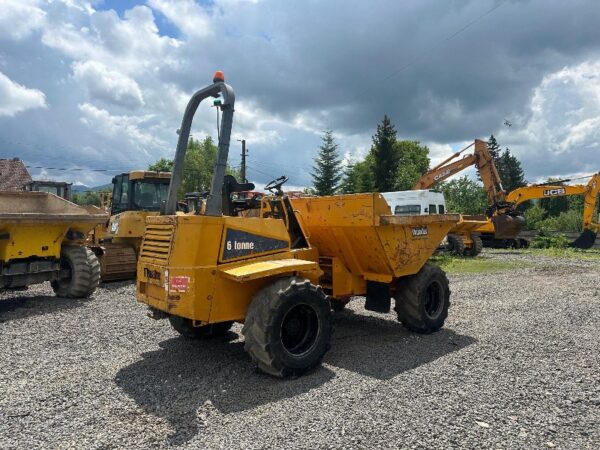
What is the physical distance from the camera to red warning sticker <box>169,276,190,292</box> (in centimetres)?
470

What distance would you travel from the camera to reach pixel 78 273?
9.22 metres

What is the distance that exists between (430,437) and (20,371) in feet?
14.2

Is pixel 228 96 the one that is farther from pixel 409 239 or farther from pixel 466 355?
pixel 466 355

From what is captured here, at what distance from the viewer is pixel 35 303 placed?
9031 mm

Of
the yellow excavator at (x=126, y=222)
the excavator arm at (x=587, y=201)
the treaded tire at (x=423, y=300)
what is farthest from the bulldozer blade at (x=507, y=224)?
the treaded tire at (x=423, y=300)

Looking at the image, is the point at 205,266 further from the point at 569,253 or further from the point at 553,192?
the point at 553,192

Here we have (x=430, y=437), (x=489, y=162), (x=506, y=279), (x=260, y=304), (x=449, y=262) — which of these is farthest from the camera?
(x=489, y=162)

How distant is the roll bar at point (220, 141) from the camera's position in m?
4.93

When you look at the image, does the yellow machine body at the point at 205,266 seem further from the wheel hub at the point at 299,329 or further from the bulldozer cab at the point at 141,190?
the bulldozer cab at the point at 141,190

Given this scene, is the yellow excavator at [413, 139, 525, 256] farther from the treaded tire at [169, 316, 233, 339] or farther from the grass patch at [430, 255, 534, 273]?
the treaded tire at [169, 316, 233, 339]

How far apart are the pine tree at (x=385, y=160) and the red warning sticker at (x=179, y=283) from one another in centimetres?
3447

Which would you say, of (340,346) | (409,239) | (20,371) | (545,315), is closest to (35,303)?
(20,371)

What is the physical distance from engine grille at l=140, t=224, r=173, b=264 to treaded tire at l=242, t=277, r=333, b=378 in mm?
1037

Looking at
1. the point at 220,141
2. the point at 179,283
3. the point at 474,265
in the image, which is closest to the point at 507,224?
the point at 474,265
